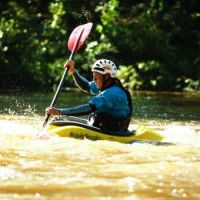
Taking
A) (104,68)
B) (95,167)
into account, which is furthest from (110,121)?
(95,167)

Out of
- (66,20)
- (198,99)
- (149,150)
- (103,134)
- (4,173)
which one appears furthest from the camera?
(66,20)

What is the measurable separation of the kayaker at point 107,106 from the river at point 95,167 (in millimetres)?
412

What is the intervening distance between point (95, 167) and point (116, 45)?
15993 millimetres

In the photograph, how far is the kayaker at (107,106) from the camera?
7242mm

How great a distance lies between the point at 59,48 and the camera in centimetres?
2138

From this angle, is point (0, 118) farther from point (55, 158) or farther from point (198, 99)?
point (198, 99)

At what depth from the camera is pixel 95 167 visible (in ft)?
17.5

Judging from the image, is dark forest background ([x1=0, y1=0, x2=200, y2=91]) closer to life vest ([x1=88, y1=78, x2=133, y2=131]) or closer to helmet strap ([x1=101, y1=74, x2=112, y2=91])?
helmet strap ([x1=101, y1=74, x2=112, y2=91])

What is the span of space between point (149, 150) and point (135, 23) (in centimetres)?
1536

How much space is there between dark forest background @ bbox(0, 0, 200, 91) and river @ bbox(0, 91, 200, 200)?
36.1 feet

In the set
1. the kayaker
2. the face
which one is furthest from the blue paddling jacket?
the face

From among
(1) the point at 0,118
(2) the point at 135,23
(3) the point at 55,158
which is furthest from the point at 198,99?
(3) the point at 55,158

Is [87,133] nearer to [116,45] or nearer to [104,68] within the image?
[104,68]

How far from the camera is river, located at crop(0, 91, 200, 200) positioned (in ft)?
14.3
